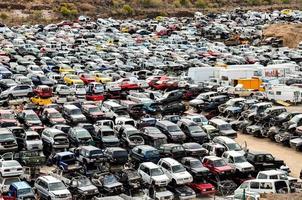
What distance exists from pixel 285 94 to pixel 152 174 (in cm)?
1983

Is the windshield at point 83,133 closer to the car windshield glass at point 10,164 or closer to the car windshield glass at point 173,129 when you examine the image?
the car windshield glass at point 173,129

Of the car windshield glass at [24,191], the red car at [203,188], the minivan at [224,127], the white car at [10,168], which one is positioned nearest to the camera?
the car windshield glass at [24,191]

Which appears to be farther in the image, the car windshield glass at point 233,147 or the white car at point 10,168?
the car windshield glass at point 233,147

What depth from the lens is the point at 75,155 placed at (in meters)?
28.1

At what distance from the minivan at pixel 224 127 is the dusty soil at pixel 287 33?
144 ft

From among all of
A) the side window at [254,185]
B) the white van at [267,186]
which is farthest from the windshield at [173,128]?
the side window at [254,185]

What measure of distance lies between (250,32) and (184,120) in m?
53.5

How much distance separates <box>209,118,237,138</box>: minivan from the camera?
109ft

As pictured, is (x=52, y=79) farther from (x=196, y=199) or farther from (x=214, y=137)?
(x=196, y=199)

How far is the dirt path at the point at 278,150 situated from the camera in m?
29.7

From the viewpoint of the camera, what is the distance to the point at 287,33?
258ft

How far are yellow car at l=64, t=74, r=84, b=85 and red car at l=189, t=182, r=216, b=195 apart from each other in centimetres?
2099

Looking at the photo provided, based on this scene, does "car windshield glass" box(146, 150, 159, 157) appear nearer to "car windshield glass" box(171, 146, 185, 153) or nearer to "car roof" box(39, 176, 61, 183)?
"car windshield glass" box(171, 146, 185, 153)

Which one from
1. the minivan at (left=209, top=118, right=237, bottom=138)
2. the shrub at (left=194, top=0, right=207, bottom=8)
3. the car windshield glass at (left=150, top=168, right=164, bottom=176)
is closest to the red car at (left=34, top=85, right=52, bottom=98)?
the minivan at (left=209, top=118, right=237, bottom=138)
